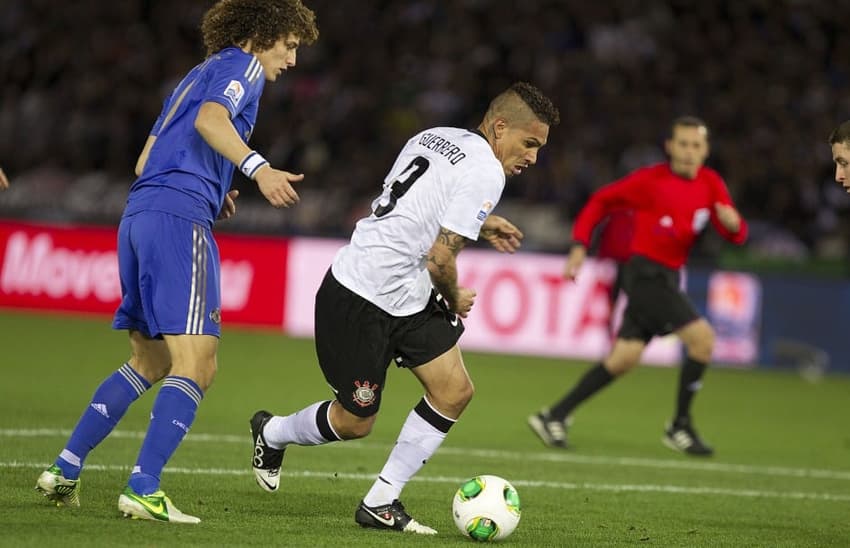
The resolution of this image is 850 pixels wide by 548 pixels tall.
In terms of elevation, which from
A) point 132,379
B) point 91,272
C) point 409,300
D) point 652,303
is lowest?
point 91,272

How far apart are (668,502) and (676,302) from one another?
2998 millimetres

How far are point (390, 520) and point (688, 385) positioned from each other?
4.90 metres

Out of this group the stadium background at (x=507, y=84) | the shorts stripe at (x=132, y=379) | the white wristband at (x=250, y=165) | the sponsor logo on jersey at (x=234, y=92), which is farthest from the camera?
the stadium background at (x=507, y=84)

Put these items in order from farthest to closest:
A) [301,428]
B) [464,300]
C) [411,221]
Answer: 1. [301,428]
2. [411,221]
3. [464,300]

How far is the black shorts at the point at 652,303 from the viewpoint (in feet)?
34.2

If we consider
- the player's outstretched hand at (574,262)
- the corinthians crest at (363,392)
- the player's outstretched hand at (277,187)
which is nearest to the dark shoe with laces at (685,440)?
the player's outstretched hand at (574,262)

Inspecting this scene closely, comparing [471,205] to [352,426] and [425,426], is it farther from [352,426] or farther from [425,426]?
[352,426]

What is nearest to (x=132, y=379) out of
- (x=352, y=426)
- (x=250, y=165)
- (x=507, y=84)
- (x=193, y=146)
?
A: (x=352, y=426)

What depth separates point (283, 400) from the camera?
1159 cm

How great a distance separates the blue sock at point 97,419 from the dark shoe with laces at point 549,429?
4.62 meters

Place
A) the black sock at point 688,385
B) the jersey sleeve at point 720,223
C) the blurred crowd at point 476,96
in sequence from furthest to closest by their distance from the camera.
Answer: the blurred crowd at point 476,96 < the black sock at point 688,385 < the jersey sleeve at point 720,223

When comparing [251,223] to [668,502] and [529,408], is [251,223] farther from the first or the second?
[668,502]

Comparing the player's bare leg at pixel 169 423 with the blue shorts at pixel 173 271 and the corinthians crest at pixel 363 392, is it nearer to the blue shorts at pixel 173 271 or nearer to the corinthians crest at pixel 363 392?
the blue shorts at pixel 173 271

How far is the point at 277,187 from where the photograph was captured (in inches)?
216
